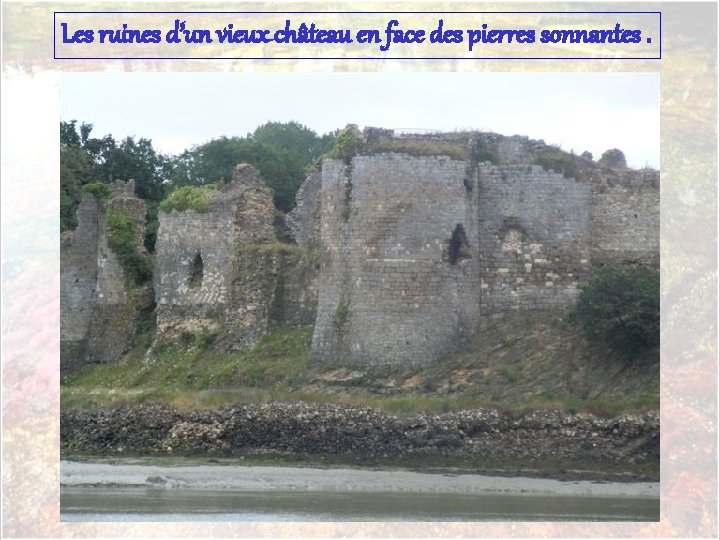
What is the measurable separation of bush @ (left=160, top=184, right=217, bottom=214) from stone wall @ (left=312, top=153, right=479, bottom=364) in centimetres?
627

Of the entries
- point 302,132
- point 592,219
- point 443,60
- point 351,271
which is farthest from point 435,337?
point 302,132

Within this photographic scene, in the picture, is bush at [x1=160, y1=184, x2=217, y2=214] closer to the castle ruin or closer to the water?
the castle ruin

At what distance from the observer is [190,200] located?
150 ft

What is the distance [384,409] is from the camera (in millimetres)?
36188

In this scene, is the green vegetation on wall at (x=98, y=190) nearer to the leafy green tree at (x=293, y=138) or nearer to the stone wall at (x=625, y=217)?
the stone wall at (x=625, y=217)

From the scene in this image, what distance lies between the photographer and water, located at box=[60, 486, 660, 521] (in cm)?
2975

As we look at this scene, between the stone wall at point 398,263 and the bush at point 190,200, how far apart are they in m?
6.27

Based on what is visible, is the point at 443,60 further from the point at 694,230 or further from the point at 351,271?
the point at 351,271

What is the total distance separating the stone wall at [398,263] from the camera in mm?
39000

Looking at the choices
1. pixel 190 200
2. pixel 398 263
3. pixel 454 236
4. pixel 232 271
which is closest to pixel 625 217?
pixel 454 236

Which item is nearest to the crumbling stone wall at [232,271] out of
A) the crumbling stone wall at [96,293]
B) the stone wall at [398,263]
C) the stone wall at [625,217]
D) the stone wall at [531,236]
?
the crumbling stone wall at [96,293]

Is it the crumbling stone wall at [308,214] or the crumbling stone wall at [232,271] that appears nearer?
the crumbling stone wall at [232,271]

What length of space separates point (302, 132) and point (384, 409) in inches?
1402

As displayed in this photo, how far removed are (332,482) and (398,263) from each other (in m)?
7.19
